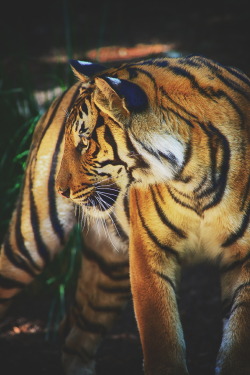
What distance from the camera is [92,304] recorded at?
11.3ft

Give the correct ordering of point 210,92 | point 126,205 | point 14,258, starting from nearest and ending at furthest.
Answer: point 210,92 < point 126,205 < point 14,258

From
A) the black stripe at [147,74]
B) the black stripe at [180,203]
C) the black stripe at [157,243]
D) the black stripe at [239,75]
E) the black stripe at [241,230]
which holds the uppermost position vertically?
the black stripe at [147,74]

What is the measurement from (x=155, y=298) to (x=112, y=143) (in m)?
0.64

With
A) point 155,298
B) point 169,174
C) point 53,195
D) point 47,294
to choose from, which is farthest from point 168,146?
point 47,294

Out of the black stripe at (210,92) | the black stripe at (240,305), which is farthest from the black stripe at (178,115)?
the black stripe at (240,305)

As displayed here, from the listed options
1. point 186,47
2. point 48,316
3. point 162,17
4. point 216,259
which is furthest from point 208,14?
point 216,259

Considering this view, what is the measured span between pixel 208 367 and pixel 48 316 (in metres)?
1.23

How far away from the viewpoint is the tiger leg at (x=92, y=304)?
3.35 metres

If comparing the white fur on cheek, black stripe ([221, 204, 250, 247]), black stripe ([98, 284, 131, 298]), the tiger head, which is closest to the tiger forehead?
the tiger head

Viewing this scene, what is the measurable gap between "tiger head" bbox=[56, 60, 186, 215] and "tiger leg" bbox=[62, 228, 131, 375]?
827mm

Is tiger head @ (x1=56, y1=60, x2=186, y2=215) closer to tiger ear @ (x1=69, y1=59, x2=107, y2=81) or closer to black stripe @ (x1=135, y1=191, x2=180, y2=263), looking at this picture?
tiger ear @ (x1=69, y1=59, x2=107, y2=81)

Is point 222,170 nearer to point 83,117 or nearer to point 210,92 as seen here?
point 210,92

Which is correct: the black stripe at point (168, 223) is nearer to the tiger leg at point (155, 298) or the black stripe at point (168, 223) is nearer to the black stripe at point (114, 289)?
the tiger leg at point (155, 298)

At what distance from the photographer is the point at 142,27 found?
28.9 feet
